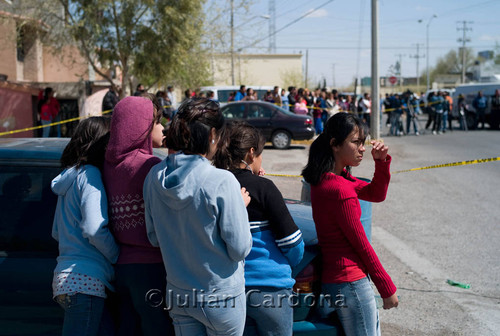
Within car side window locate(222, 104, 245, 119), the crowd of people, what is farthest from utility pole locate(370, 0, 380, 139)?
the crowd of people

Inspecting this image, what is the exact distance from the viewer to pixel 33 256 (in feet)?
9.95

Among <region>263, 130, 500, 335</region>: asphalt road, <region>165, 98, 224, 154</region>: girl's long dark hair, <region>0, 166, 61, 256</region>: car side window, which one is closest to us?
<region>165, 98, 224, 154</region>: girl's long dark hair

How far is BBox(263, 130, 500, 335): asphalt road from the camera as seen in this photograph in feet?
15.1

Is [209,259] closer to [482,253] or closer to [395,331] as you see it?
[395,331]

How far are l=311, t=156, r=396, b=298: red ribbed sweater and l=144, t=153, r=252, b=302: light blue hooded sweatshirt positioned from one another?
2.11ft

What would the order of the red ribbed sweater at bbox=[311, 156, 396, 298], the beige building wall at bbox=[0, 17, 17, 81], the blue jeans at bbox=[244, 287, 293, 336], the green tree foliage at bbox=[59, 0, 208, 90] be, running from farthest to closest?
the beige building wall at bbox=[0, 17, 17, 81] → the green tree foliage at bbox=[59, 0, 208, 90] → the red ribbed sweater at bbox=[311, 156, 396, 298] → the blue jeans at bbox=[244, 287, 293, 336]

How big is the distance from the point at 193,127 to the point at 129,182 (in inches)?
18.0

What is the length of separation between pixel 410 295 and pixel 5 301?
3630mm

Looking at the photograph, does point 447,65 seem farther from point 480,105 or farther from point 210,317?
point 210,317

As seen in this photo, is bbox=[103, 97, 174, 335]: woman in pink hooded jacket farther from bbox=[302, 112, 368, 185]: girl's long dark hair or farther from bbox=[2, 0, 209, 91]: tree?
bbox=[2, 0, 209, 91]: tree

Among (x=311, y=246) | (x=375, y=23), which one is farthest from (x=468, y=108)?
(x=311, y=246)

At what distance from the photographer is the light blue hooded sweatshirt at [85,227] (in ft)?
8.27

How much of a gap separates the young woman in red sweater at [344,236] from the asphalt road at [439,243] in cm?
171

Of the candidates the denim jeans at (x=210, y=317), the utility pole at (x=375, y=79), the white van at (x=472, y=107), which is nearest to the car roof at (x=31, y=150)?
the denim jeans at (x=210, y=317)
